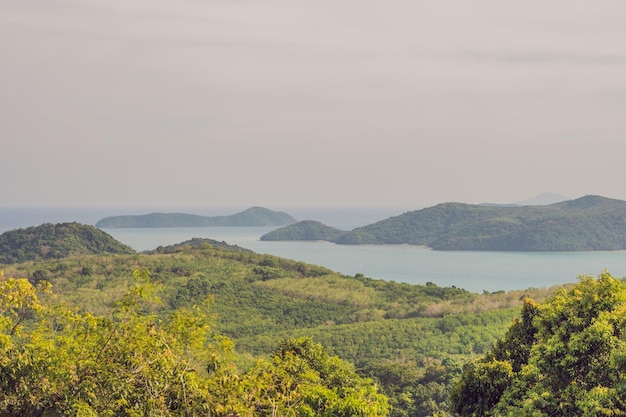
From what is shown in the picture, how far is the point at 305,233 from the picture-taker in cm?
17850

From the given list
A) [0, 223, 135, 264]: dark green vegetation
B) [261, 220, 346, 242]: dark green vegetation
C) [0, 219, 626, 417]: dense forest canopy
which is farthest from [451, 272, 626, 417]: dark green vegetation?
[261, 220, 346, 242]: dark green vegetation

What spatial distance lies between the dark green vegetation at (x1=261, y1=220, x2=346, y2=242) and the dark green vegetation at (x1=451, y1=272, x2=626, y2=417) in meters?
160

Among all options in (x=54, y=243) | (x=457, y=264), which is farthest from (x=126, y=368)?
(x=457, y=264)

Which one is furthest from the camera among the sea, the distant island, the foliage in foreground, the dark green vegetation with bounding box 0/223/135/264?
the distant island

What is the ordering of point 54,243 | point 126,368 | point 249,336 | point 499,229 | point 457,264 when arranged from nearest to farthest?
A: point 126,368, point 249,336, point 54,243, point 457,264, point 499,229

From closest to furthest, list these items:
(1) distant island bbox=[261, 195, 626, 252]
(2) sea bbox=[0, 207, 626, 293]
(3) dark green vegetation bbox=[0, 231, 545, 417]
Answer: (3) dark green vegetation bbox=[0, 231, 545, 417] → (2) sea bbox=[0, 207, 626, 293] → (1) distant island bbox=[261, 195, 626, 252]

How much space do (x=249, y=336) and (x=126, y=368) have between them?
40.4 meters

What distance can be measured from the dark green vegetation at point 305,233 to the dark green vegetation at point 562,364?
525 feet

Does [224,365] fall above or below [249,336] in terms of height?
above

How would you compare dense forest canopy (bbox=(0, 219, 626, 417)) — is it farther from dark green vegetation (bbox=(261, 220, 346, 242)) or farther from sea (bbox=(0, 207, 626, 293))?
dark green vegetation (bbox=(261, 220, 346, 242))

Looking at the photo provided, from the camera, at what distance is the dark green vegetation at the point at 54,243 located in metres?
79.8

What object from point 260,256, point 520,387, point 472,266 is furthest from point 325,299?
point 472,266

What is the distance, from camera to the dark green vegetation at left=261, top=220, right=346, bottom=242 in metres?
174

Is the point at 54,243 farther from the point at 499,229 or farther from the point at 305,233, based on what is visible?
the point at 499,229
